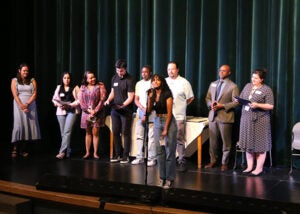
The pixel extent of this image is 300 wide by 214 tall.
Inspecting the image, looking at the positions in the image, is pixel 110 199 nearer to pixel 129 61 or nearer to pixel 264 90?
pixel 264 90

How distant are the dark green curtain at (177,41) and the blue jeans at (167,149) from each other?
188cm

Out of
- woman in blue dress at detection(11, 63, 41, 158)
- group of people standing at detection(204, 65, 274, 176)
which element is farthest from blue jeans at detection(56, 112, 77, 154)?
group of people standing at detection(204, 65, 274, 176)

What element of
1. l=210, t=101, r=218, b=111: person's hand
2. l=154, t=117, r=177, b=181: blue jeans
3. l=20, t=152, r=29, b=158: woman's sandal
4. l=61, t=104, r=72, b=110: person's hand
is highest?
l=210, t=101, r=218, b=111: person's hand

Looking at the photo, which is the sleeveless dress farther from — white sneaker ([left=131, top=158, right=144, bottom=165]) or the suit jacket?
the suit jacket

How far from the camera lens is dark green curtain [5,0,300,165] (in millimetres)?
5605

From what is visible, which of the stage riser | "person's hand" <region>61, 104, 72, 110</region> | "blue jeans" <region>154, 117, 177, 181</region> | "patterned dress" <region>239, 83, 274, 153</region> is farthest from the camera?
"person's hand" <region>61, 104, 72, 110</region>

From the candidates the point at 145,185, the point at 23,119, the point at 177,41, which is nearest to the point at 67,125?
the point at 23,119

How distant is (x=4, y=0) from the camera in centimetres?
764

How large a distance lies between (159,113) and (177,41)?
2.25 meters

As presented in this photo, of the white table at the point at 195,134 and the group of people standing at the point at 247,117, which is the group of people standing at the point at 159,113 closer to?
the group of people standing at the point at 247,117

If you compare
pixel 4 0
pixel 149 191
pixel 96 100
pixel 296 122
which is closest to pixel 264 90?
pixel 296 122

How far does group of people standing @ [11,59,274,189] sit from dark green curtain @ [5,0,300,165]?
0.55m

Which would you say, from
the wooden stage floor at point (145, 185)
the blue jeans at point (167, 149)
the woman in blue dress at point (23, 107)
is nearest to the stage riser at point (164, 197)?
the wooden stage floor at point (145, 185)

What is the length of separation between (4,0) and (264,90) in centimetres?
500
